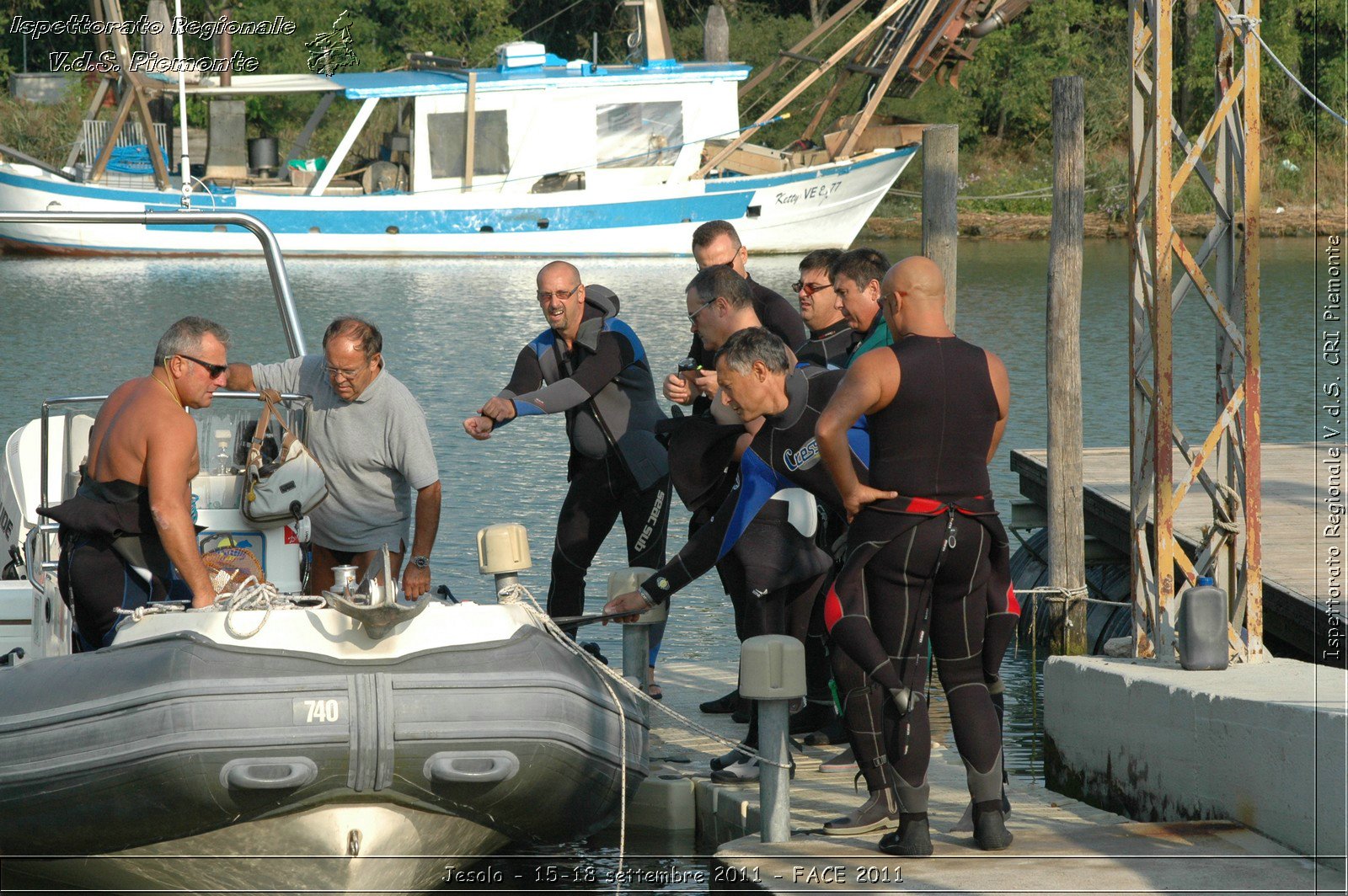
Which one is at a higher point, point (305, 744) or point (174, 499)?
point (174, 499)

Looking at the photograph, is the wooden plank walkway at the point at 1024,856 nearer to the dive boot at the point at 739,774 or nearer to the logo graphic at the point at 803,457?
the dive boot at the point at 739,774

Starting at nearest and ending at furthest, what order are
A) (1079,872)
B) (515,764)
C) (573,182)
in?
(1079,872)
(515,764)
(573,182)

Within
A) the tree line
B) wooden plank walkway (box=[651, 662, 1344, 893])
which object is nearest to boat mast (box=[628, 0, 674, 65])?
the tree line

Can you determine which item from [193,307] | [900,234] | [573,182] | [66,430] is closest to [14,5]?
[573,182]

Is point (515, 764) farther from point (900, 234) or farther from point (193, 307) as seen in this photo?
point (900, 234)

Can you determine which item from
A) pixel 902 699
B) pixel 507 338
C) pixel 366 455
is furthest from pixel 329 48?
pixel 902 699

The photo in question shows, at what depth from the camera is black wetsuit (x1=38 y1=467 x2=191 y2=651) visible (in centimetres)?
522

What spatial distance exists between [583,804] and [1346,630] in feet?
10.3

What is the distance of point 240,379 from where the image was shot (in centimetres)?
606

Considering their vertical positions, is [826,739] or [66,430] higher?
[66,430]

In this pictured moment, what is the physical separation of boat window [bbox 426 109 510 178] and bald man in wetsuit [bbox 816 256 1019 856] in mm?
25553

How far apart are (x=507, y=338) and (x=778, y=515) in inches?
611

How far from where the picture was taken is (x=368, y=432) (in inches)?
233

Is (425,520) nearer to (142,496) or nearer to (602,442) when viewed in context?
(602,442)
